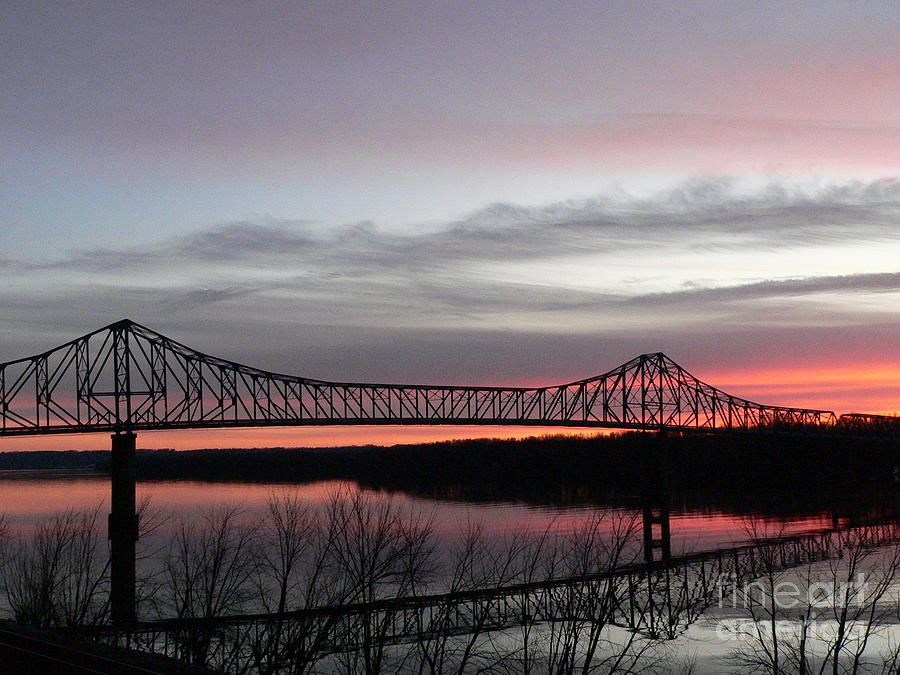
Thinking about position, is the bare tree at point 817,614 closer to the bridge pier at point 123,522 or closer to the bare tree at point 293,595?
the bare tree at point 293,595

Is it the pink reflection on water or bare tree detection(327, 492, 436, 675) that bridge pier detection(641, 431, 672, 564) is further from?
bare tree detection(327, 492, 436, 675)

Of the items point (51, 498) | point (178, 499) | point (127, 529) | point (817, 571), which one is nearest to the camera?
point (817, 571)

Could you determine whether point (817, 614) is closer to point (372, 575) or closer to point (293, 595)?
point (372, 575)

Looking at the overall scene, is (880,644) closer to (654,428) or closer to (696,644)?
(696,644)

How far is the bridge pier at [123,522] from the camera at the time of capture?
53463 mm

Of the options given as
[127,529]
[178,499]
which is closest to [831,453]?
[178,499]

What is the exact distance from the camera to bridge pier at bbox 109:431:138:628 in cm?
5346

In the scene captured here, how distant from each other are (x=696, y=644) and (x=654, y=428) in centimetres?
9811

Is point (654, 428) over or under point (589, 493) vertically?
over

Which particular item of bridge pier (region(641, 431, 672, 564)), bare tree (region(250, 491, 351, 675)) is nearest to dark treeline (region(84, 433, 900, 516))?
bridge pier (region(641, 431, 672, 564))

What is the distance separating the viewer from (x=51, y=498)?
140875mm

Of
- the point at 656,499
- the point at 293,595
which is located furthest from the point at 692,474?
the point at 293,595

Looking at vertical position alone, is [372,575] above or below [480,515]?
above

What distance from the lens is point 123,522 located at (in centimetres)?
7094
